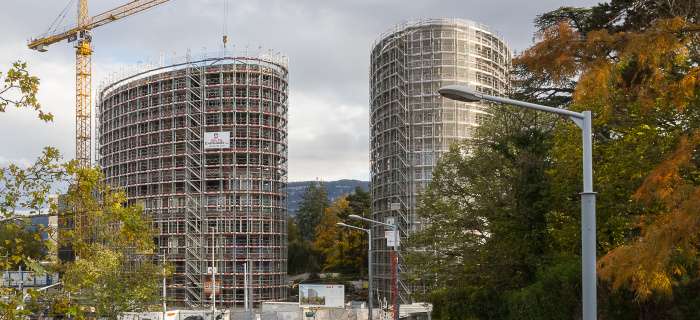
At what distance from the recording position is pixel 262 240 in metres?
77.1

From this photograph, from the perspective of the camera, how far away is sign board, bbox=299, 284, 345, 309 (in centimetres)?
5572

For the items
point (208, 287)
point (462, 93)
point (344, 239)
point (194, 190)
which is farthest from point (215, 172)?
point (462, 93)

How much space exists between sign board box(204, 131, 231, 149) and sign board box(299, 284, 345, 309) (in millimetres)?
24715

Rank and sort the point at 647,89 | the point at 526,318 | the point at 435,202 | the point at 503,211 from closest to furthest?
1. the point at 647,89
2. the point at 526,318
3. the point at 503,211
4. the point at 435,202

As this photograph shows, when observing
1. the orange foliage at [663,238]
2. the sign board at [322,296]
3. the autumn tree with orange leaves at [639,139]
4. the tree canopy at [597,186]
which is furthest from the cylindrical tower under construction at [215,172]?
the orange foliage at [663,238]

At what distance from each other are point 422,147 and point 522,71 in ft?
107

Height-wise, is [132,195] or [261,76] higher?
[261,76]

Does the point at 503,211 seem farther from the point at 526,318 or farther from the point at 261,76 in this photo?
the point at 261,76

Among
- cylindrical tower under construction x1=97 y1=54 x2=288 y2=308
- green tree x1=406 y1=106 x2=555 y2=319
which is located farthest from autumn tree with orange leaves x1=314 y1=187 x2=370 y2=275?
green tree x1=406 y1=106 x2=555 y2=319

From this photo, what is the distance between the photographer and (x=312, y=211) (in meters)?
119

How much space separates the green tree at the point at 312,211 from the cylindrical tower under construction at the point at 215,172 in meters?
36.5

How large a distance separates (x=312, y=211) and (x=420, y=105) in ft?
173

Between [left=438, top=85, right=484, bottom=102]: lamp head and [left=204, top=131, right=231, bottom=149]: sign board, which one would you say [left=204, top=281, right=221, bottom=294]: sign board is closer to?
[left=204, top=131, right=231, bottom=149]: sign board

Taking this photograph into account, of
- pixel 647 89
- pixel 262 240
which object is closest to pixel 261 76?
pixel 262 240
